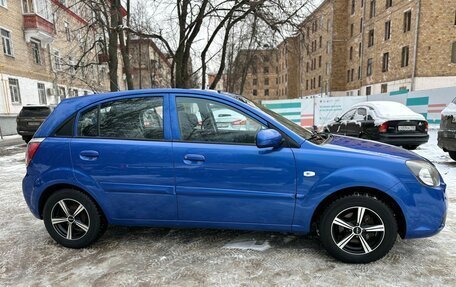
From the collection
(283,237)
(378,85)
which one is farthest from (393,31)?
(283,237)

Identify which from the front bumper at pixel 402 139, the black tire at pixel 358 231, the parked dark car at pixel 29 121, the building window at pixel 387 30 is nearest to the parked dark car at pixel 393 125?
the front bumper at pixel 402 139

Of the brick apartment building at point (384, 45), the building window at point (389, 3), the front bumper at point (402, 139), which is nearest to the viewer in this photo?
the front bumper at point (402, 139)

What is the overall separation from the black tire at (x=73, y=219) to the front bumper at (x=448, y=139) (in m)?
7.08

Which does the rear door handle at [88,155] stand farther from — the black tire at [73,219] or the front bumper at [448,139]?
the front bumper at [448,139]

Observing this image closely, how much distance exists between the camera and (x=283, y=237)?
3471 millimetres

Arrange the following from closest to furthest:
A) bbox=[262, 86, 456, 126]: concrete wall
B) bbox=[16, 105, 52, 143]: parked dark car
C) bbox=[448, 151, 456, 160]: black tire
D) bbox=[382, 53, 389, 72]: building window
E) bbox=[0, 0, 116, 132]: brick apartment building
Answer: bbox=[448, 151, 456, 160]: black tire < bbox=[16, 105, 52, 143]: parked dark car < bbox=[262, 86, 456, 126]: concrete wall < bbox=[0, 0, 116, 132]: brick apartment building < bbox=[382, 53, 389, 72]: building window

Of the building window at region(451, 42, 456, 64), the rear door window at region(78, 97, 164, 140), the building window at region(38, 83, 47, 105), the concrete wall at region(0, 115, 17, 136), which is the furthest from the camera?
the building window at region(451, 42, 456, 64)

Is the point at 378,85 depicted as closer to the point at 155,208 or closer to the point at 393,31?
the point at 393,31

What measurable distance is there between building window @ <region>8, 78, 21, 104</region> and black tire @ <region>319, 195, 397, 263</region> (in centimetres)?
2403

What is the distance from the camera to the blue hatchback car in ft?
9.22

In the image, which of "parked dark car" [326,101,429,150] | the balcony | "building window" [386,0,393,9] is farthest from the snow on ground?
"building window" [386,0,393,9]

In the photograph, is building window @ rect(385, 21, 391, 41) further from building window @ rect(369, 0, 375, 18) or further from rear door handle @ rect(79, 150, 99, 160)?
rear door handle @ rect(79, 150, 99, 160)

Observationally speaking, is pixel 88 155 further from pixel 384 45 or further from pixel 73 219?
pixel 384 45

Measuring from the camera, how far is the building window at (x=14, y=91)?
2050 cm
